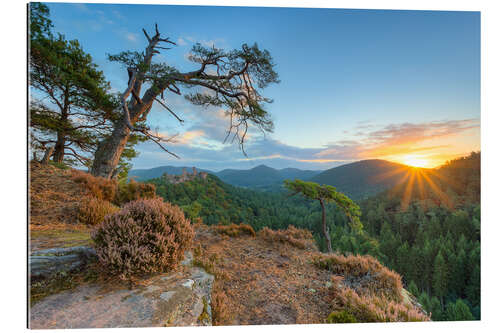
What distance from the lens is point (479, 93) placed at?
130 inches

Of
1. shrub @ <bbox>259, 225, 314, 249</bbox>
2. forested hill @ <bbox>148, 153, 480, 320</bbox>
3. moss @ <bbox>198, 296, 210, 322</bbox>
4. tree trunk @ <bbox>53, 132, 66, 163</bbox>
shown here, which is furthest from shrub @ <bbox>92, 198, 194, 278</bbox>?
forested hill @ <bbox>148, 153, 480, 320</bbox>

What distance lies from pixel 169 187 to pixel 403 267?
38.7 meters

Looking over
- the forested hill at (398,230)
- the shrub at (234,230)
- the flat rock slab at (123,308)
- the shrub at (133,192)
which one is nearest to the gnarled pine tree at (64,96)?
the shrub at (133,192)

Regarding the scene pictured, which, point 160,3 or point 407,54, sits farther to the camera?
point 407,54

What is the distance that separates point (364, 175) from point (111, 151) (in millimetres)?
9494

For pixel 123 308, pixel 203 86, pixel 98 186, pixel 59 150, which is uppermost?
pixel 203 86

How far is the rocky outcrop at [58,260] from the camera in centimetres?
193

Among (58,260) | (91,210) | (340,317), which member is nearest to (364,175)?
(340,317)

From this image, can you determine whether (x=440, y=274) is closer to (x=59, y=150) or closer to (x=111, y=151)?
(x=111, y=151)

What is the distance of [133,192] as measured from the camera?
5195 mm

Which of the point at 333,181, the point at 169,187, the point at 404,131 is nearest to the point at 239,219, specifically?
the point at 169,187

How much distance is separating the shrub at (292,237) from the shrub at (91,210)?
4165 mm

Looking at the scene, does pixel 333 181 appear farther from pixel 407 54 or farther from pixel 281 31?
pixel 281 31
